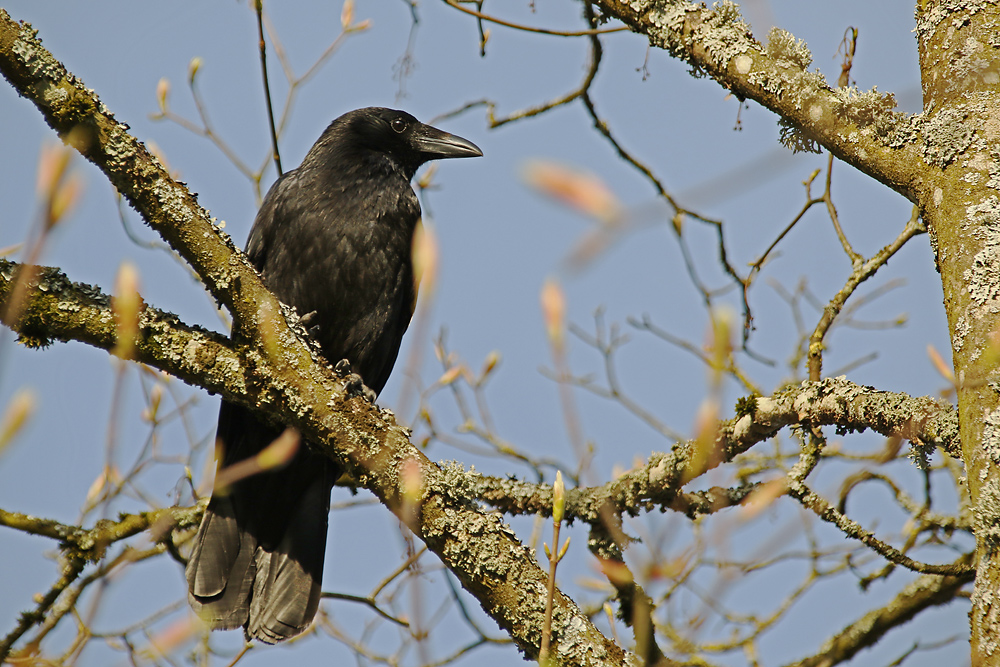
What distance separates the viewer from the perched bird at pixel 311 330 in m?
3.49

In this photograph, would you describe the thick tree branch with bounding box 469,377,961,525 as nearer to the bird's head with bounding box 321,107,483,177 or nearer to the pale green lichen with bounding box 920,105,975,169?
the pale green lichen with bounding box 920,105,975,169

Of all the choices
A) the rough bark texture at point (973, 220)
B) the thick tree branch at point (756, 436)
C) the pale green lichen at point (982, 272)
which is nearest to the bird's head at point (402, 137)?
the thick tree branch at point (756, 436)

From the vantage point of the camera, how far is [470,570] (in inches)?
91.3

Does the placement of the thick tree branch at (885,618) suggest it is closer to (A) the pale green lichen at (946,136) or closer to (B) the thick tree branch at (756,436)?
(B) the thick tree branch at (756,436)

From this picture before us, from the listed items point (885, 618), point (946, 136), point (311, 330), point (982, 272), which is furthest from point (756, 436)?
point (311, 330)

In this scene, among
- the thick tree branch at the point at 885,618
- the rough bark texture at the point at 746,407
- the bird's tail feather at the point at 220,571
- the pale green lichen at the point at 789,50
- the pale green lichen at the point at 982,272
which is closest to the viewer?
the pale green lichen at the point at 982,272

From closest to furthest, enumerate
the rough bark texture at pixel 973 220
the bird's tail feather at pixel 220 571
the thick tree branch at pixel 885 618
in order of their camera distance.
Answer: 1. the rough bark texture at pixel 973 220
2. the thick tree branch at pixel 885 618
3. the bird's tail feather at pixel 220 571

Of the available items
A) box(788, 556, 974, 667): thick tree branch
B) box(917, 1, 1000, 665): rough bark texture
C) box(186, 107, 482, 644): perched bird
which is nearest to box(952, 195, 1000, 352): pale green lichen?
box(917, 1, 1000, 665): rough bark texture

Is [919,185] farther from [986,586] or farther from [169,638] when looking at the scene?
[169,638]

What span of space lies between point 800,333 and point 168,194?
10.8 ft

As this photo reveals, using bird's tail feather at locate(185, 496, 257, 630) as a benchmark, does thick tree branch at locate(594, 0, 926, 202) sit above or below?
above

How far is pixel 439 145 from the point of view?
481 cm

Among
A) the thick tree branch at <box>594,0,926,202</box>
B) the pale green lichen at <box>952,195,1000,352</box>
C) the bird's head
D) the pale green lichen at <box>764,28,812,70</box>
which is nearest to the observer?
the pale green lichen at <box>952,195,1000,352</box>

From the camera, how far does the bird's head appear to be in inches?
186
